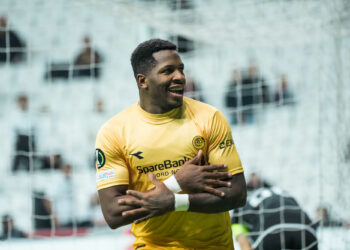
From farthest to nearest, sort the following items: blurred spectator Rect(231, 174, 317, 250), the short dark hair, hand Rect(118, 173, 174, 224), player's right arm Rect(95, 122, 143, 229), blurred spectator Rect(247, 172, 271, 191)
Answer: blurred spectator Rect(247, 172, 271, 191) → blurred spectator Rect(231, 174, 317, 250) → the short dark hair → player's right arm Rect(95, 122, 143, 229) → hand Rect(118, 173, 174, 224)

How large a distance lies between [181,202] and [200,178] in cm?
15

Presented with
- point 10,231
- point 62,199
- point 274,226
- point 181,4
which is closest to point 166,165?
point 274,226

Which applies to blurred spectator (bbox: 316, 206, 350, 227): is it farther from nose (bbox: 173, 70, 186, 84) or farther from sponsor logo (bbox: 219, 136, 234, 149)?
nose (bbox: 173, 70, 186, 84)

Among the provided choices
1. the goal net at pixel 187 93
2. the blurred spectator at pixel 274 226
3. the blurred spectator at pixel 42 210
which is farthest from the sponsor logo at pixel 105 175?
the blurred spectator at pixel 42 210

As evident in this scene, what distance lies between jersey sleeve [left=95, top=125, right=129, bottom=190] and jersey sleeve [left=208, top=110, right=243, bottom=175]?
1.50 ft

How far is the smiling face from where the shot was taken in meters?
2.57

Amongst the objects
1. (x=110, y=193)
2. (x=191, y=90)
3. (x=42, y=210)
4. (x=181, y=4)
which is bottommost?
(x=42, y=210)

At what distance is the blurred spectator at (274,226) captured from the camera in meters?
4.02

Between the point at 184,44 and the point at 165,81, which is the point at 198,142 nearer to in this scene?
the point at 165,81

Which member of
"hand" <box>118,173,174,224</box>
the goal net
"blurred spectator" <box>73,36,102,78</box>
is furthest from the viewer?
"blurred spectator" <box>73,36,102,78</box>

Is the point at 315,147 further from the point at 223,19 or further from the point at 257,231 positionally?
the point at 257,231

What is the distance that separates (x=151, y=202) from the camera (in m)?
2.40

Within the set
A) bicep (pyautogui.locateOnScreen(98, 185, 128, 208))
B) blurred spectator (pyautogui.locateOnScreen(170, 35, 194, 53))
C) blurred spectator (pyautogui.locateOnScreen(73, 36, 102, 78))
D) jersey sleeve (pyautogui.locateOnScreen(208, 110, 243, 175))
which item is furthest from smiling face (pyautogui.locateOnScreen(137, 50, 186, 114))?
blurred spectator (pyautogui.locateOnScreen(73, 36, 102, 78))

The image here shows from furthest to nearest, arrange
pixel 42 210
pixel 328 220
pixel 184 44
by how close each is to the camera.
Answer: pixel 184 44, pixel 42 210, pixel 328 220
